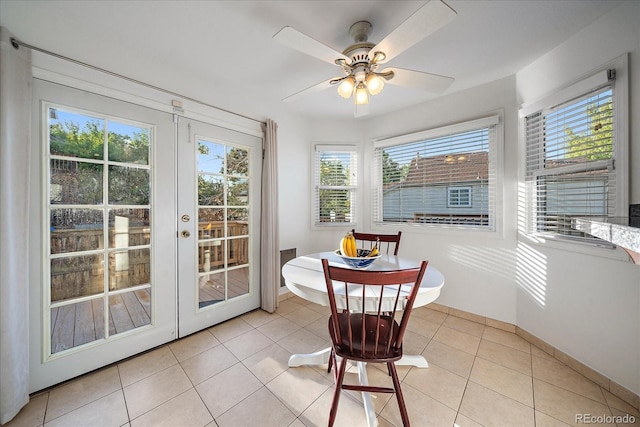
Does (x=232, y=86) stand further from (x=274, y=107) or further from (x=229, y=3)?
(x=229, y=3)

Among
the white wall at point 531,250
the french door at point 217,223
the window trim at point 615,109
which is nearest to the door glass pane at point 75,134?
the french door at point 217,223

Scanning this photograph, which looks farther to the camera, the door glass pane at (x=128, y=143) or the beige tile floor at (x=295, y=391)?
Result: the door glass pane at (x=128, y=143)

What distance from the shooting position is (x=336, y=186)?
11.2ft

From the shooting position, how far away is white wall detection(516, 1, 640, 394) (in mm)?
1482

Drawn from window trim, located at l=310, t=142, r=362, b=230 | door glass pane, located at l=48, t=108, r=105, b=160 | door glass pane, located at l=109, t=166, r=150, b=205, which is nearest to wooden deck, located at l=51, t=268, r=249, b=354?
door glass pane, located at l=109, t=166, r=150, b=205

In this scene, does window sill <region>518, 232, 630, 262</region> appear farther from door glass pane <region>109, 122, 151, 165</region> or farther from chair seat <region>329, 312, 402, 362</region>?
door glass pane <region>109, 122, 151, 165</region>

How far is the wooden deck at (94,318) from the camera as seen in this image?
1.63 metres

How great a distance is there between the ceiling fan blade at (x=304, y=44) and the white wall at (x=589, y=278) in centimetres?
→ 179

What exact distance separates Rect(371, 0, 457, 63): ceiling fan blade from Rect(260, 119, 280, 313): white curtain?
5.30 feet

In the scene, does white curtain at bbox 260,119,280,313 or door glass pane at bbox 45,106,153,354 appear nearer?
door glass pane at bbox 45,106,153,354

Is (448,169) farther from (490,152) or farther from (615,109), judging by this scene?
(615,109)

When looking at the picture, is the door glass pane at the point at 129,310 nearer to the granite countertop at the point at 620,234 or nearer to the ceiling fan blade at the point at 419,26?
the ceiling fan blade at the point at 419,26

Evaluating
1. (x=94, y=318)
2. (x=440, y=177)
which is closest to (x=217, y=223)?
(x=94, y=318)

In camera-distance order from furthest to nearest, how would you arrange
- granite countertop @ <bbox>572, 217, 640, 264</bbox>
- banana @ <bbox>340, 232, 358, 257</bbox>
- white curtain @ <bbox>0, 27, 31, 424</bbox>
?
1. banana @ <bbox>340, 232, 358, 257</bbox>
2. white curtain @ <bbox>0, 27, 31, 424</bbox>
3. granite countertop @ <bbox>572, 217, 640, 264</bbox>
